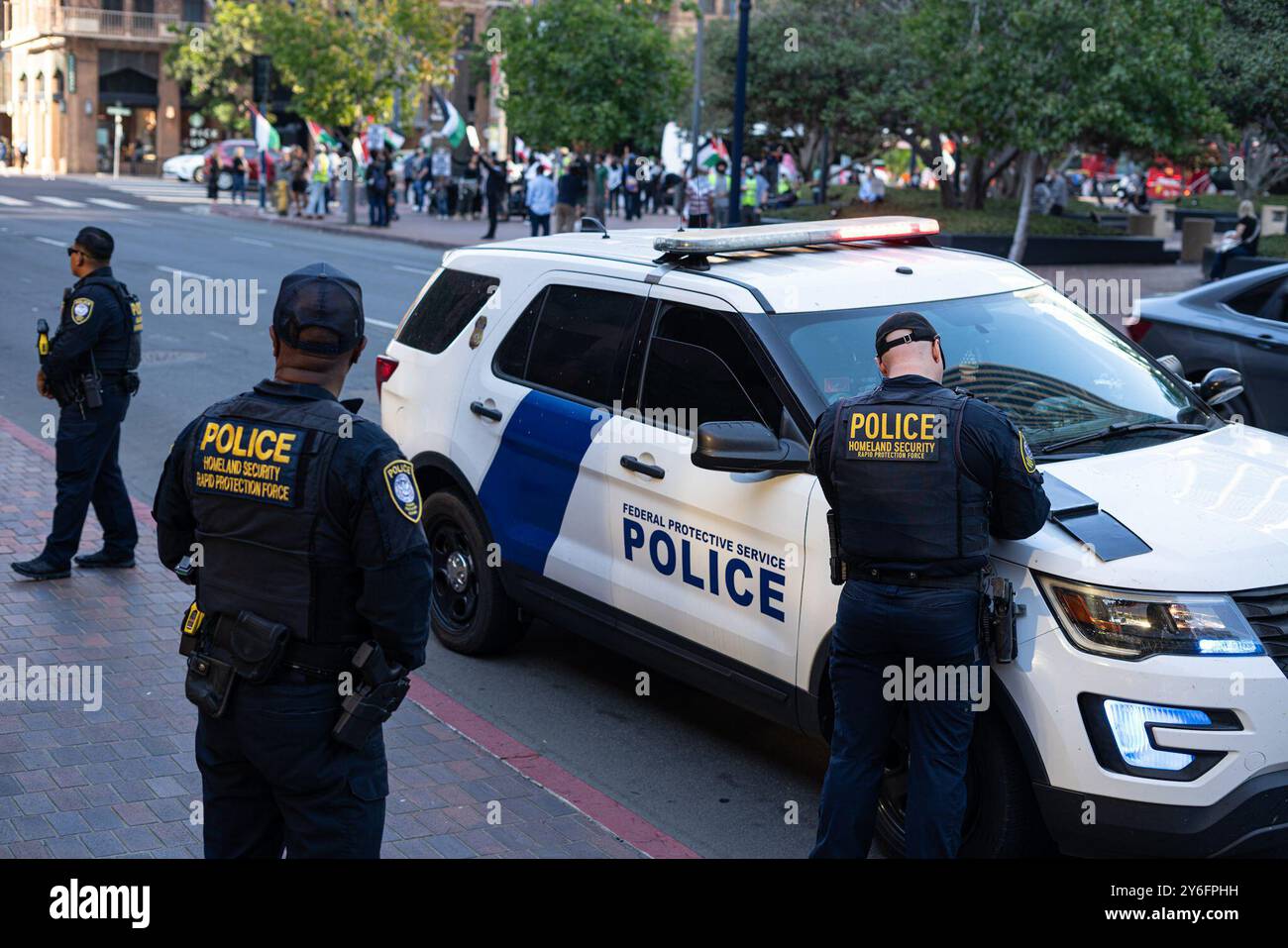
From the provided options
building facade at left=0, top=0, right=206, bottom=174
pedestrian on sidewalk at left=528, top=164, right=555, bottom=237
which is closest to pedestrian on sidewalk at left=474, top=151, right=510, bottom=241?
pedestrian on sidewalk at left=528, top=164, right=555, bottom=237

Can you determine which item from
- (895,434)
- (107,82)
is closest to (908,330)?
(895,434)

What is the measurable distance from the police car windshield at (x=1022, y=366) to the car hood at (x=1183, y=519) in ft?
0.79

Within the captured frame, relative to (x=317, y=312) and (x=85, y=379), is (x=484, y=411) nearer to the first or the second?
(x=85, y=379)

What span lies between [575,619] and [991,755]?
209 cm

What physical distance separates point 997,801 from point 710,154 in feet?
101

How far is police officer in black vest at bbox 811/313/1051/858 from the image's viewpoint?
3.99 meters

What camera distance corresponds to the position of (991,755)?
4.29 m

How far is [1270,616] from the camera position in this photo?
13.5ft

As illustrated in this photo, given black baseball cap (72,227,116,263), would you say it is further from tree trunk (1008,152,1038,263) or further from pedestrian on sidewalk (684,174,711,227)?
pedestrian on sidewalk (684,174,711,227)

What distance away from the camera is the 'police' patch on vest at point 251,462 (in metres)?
3.27

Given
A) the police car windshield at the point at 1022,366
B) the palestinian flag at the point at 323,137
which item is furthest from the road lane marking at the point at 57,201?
the police car windshield at the point at 1022,366

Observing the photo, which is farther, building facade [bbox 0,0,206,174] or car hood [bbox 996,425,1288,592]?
building facade [bbox 0,0,206,174]

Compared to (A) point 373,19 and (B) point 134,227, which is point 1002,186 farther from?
(B) point 134,227

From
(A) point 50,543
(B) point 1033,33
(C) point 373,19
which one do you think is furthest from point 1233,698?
(C) point 373,19
